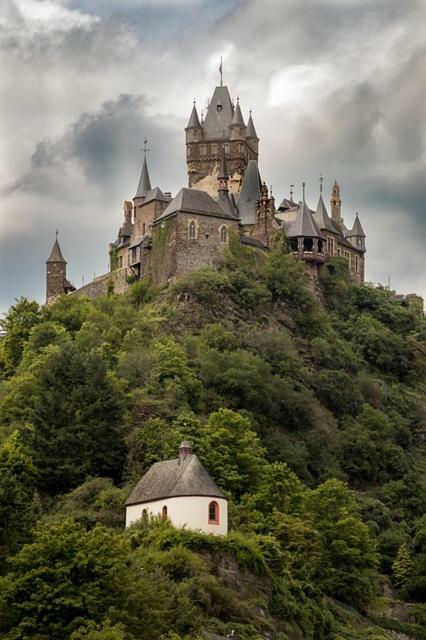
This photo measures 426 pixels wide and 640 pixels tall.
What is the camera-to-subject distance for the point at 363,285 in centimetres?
13950

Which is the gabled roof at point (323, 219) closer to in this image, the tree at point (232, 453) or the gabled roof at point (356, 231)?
the gabled roof at point (356, 231)

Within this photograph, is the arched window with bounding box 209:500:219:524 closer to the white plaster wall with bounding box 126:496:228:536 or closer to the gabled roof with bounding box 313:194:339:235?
the white plaster wall with bounding box 126:496:228:536

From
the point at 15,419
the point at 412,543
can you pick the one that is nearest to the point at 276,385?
the point at 412,543

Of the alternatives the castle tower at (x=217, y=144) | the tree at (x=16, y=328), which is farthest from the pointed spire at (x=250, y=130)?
the tree at (x=16, y=328)

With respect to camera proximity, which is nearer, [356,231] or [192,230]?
[192,230]

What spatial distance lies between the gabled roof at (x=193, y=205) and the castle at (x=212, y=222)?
0.10m

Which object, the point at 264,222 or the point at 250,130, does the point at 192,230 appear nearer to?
the point at 264,222

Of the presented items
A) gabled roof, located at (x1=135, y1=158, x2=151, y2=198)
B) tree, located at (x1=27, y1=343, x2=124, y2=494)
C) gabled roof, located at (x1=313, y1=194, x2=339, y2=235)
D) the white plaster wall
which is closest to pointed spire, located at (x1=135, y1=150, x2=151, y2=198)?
gabled roof, located at (x1=135, y1=158, x2=151, y2=198)

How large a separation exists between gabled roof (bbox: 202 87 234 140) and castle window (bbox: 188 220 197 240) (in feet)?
67.3

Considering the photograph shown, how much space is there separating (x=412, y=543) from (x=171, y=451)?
23.4 m

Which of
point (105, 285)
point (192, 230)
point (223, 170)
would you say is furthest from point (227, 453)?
point (223, 170)

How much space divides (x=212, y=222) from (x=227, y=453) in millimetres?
37849

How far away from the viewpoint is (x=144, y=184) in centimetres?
13775

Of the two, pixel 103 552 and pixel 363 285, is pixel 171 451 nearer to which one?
pixel 103 552
